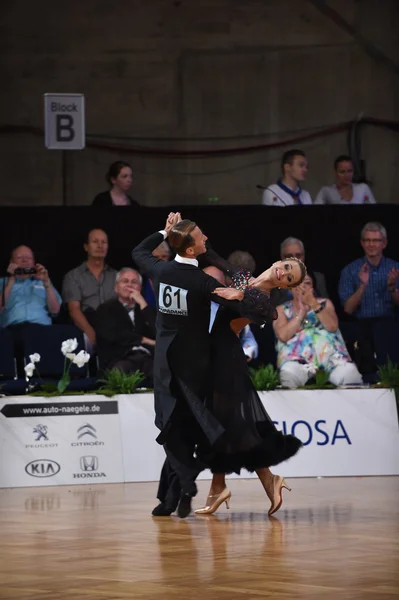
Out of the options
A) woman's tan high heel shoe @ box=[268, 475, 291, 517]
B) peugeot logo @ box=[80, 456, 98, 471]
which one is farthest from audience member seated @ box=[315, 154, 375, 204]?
woman's tan high heel shoe @ box=[268, 475, 291, 517]

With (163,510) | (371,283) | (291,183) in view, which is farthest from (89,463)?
(291,183)

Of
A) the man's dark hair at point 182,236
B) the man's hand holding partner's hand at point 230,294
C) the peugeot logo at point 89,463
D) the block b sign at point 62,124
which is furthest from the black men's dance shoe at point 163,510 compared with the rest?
the block b sign at point 62,124

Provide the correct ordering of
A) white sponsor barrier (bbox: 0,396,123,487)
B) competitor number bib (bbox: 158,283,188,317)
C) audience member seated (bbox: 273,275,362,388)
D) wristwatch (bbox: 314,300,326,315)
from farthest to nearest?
wristwatch (bbox: 314,300,326,315)
audience member seated (bbox: 273,275,362,388)
white sponsor barrier (bbox: 0,396,123,487)
competitor number bib (bbox: 158,283,188,317)

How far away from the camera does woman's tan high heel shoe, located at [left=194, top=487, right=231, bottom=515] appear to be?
7.68m

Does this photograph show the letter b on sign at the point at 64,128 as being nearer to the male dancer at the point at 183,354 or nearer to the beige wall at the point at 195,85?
the beige wall at the point at 195,85

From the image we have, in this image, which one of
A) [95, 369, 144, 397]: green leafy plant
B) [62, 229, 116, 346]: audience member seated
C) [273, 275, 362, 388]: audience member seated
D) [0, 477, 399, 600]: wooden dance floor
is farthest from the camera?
[62, 229, 116, 346]: audience member seated

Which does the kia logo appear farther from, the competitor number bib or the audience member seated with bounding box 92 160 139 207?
the audience member seated with bounding box 92 160 139 207

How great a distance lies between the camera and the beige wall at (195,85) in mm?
14562

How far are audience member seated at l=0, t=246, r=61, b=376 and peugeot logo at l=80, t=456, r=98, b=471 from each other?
1.88 metres

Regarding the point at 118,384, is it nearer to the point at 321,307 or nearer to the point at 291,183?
the point at 321,307

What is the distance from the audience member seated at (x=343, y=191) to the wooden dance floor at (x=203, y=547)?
14.8 feet

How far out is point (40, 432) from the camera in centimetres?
976

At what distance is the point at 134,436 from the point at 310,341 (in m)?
1.89

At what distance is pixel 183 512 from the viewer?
298 inches
